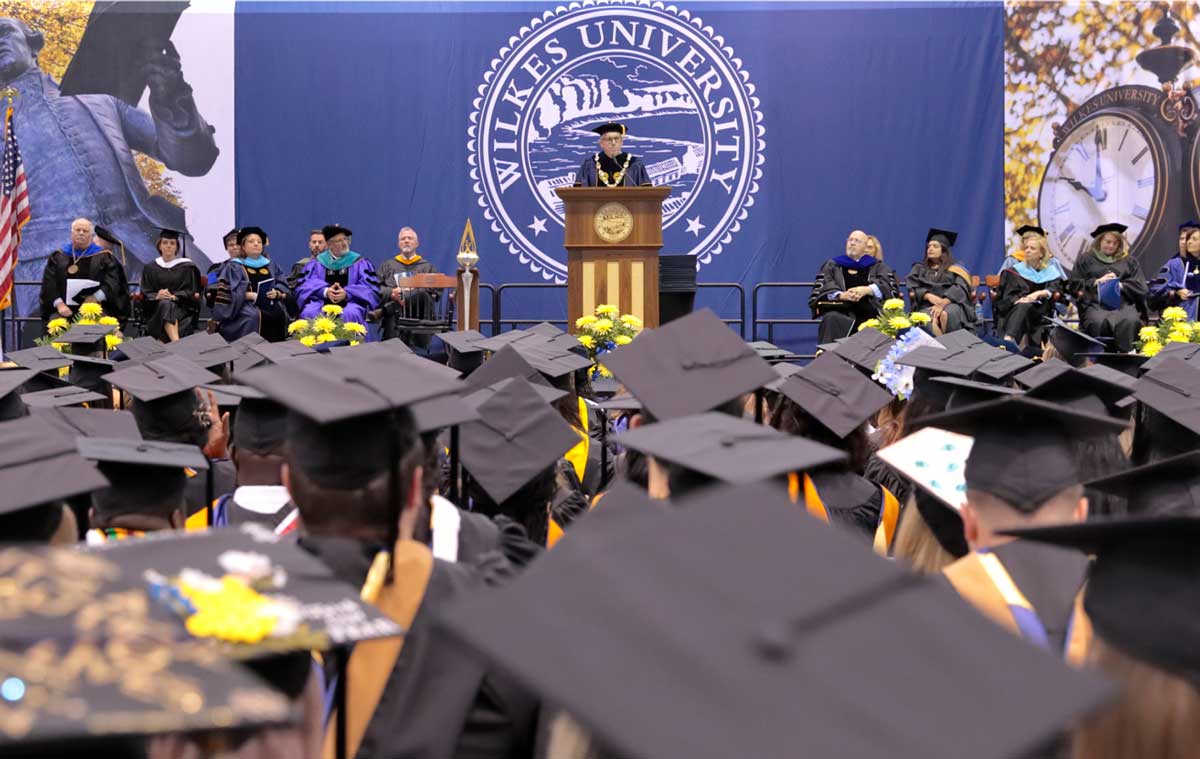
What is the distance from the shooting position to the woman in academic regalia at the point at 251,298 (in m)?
13.2

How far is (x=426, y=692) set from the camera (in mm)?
1930

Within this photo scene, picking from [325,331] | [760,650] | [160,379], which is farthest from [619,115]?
[760,650]

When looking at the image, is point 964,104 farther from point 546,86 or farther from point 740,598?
point 740,598

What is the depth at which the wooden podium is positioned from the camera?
1017 cm

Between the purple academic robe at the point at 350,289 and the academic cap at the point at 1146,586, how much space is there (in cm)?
1133

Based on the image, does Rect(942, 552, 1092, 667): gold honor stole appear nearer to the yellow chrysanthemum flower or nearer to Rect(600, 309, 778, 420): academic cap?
Rect(600, 309, 778, 420): academic cap

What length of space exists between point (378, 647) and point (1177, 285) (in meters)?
12.2

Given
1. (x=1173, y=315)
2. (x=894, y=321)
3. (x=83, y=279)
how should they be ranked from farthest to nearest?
(x=83, y=279) < (x=1173, y=315) < (x=894, y=321)

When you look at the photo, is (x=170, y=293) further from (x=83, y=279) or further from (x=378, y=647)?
(x=378, y=647)

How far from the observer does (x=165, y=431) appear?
4391mm

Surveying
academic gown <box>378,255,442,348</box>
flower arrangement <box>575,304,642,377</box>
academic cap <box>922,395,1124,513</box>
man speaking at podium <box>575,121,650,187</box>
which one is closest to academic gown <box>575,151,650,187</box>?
man speaking at podium <box>575,121,650,187</box>

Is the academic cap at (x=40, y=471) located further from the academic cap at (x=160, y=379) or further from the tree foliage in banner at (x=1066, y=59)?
the tree foliage in banner at (x=1066, y=59)

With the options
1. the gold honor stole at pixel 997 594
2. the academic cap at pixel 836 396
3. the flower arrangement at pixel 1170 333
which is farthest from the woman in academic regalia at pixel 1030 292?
the gold honor stole at pixel 997 594

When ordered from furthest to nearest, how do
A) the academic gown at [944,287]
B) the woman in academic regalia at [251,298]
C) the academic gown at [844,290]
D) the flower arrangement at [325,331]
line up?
1. the woman in academic regalia at [251,298]
2. the academic gown at [844,290]
3. the academic gown at [944,287]
4. the flower arrangement at [325,331]
